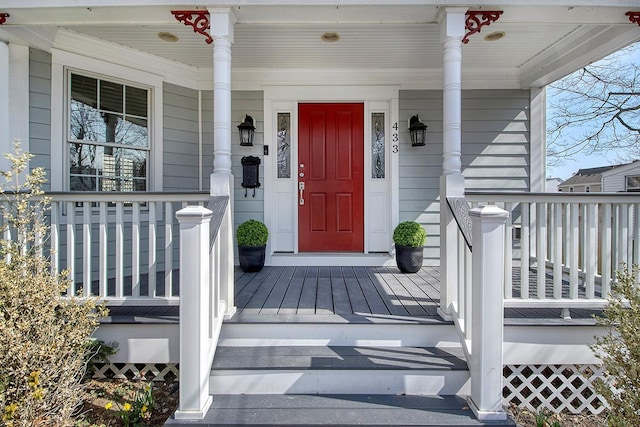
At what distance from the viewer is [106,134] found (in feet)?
12.6

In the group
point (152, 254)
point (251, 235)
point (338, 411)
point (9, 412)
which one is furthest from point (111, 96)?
point (338, 411)

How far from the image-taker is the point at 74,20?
288 centimetres

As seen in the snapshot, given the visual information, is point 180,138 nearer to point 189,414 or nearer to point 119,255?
point 119,255

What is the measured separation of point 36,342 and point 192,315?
0.91 m

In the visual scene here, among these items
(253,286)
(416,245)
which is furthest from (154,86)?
(416,245)

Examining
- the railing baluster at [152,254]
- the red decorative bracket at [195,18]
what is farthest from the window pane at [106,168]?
the red decorative bracket at [195,18]

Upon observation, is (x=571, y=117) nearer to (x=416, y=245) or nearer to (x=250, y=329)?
(x=416, y=245)

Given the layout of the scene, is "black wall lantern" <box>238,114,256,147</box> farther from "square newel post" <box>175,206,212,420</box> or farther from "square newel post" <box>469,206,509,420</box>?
"square newel post" <box>469,206,509,420</box>

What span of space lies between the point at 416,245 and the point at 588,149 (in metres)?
10.5

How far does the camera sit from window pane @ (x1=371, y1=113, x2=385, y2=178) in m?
4.46

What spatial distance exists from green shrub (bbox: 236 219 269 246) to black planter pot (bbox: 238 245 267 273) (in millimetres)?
55

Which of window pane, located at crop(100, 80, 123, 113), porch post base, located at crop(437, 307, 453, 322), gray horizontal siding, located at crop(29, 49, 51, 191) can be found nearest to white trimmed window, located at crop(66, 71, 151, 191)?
window pane, located at crop(100, 80, 123, 113)

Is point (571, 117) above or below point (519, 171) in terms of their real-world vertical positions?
above

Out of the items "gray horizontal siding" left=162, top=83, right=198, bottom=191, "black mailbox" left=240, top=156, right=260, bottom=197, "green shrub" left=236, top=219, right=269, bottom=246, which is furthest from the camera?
"black mailbox" left=240, top=156, right=260, bottom=197
